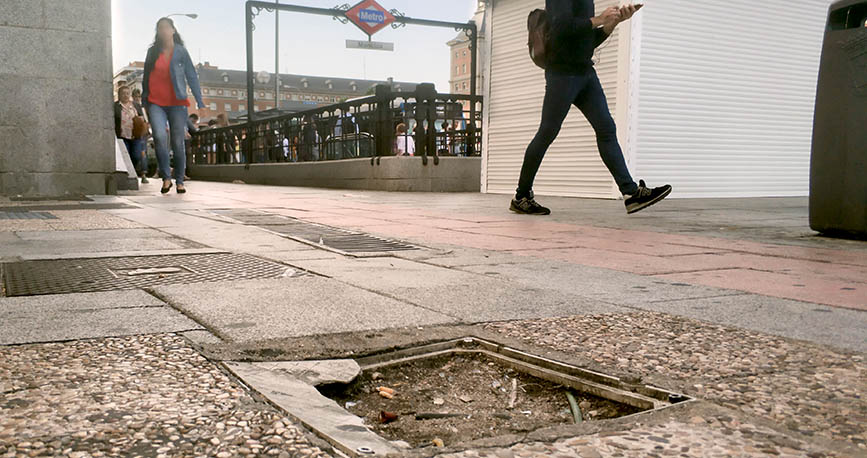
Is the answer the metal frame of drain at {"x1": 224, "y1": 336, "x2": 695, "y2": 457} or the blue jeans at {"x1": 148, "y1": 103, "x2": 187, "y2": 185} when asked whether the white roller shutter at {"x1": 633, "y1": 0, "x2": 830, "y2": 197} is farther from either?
the metal frame of drain at {"x1": 224, "y1": 336, "x2": 695, "y2": 457}

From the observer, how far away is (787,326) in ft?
6.41

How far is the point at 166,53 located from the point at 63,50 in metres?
1.12

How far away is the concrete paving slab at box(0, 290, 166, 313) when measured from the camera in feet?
6.68

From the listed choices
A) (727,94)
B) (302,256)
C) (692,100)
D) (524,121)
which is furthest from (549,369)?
(524,121)

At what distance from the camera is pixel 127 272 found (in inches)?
109

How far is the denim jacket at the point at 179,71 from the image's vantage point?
27.1 feet

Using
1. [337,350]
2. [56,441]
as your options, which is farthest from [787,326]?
[56,441]

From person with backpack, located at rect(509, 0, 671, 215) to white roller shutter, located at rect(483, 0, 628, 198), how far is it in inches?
146

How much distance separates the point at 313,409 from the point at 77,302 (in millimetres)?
1219

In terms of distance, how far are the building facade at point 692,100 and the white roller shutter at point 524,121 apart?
0.02 meters

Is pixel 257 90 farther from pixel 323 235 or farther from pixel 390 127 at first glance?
pixel 323 235

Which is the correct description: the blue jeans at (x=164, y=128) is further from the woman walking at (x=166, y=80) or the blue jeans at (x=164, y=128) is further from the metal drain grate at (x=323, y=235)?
the metal drain grate at (x=323, y=235)

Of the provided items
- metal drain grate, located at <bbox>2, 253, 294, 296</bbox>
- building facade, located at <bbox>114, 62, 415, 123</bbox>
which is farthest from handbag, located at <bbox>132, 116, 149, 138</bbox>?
building facade, located at <bbox>114, 62, 415, 123</bbox>

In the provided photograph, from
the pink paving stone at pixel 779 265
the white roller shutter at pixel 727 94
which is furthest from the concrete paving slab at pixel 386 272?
the white roller shutter at pixel 727 94
